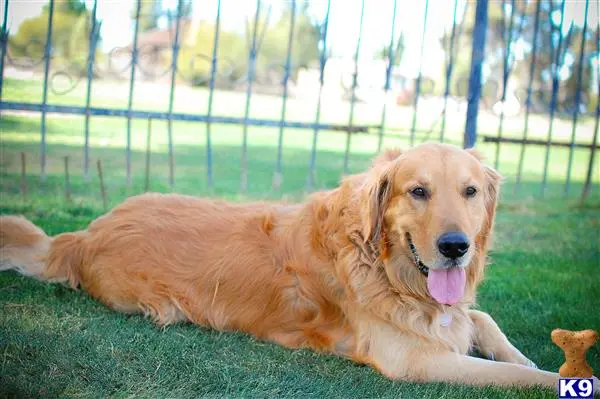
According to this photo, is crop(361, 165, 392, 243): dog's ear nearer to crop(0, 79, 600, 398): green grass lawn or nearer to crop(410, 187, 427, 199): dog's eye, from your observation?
crop(410, 187, 427, 199): dog's eye

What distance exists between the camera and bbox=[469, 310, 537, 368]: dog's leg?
404 centimetres

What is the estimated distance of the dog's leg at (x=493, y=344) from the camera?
404 centimetres

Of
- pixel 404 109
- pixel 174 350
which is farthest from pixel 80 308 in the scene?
pixel 404 109

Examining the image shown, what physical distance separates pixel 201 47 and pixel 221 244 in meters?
8.94

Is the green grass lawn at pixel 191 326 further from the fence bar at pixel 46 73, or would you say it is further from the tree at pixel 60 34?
the tree at pixel 60 34

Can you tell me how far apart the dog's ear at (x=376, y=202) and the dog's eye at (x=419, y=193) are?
171 mm

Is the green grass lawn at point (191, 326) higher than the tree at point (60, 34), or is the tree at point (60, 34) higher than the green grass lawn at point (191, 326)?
the tree at point (60, 34)

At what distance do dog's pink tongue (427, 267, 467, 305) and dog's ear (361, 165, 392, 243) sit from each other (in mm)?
364

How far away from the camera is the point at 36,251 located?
193 inches

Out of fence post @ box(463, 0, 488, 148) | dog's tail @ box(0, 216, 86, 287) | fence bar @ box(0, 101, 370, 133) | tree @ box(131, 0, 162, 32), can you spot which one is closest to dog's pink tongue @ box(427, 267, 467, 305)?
dog's tail @ box(0, 216, 86, 287)

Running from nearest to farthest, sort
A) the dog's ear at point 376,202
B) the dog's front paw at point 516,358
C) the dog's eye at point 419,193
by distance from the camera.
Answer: the dog's eye at point 419,193 → the dog's ear at point 376,202 → the dog's front paw at point 516,358

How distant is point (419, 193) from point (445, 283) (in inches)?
18.8

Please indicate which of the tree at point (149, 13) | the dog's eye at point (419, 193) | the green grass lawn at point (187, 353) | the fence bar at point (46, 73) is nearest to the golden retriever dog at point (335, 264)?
the dog's eye at point (419, 193)

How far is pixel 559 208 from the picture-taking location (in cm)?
924
